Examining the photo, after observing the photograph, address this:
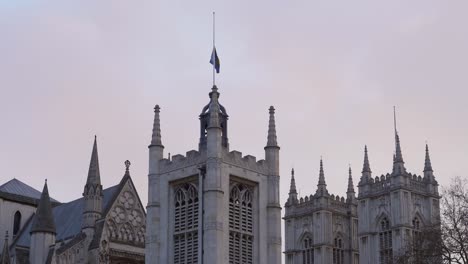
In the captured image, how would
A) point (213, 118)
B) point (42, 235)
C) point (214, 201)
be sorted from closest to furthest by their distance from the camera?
point (214, 201), point (213, 118), point (42, 235)

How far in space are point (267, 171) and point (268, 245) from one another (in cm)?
425

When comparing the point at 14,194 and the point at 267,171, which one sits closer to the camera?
the point at 267,171

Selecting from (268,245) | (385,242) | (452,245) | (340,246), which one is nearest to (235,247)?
(268,245)

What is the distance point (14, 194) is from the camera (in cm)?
8375

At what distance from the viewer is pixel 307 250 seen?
3578 inches

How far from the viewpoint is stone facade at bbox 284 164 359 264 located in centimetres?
8906

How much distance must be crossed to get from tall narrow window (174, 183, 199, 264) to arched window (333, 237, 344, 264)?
122 feet

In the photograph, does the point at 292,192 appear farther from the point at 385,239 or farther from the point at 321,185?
the point at 385,239

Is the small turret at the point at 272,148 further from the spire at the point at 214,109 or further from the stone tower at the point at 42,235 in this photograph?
the stone tower at the point at 42,235

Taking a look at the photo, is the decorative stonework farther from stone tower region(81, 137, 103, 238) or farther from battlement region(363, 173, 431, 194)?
battlement region(363, 173, 431, 194)

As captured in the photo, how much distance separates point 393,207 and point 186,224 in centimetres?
3247

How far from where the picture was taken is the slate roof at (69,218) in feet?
244

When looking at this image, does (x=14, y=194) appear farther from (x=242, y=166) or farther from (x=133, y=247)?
(x=242, y=166)

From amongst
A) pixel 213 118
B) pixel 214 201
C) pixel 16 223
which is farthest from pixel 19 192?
pixel 214 201
